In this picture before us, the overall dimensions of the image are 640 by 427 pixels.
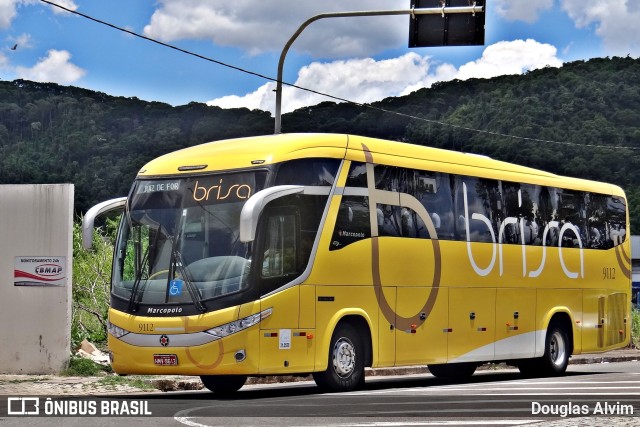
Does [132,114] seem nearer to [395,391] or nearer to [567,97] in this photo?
[567,97]

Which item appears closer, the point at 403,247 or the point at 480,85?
the point at 403,247

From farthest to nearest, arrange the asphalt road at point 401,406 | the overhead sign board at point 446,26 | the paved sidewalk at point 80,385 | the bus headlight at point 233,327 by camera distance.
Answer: the overhead sign board at point 446,26, the paved sidewalk at point 80,385, the bus headlight at point 233,327, the asphalt road at point 401,406

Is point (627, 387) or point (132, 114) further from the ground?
point (132, 114)

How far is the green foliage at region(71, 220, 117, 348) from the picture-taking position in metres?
24.3

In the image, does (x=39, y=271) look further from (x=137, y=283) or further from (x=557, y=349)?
(x=557, y=349)

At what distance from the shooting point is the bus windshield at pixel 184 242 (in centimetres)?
1731

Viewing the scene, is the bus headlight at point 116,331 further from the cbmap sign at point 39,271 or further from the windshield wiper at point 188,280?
the cbmap sign at point 39,271

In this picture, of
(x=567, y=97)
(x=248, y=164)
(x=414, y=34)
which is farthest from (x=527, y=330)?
(x=567, y=97)

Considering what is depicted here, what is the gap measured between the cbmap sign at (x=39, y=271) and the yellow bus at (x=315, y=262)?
2044 mm

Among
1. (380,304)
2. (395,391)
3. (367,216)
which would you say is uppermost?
(367,216)

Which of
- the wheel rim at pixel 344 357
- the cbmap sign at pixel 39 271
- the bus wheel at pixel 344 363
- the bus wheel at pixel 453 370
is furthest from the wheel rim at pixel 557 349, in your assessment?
the cbmap sign at pixel 39 271

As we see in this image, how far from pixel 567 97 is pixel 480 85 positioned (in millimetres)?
5096

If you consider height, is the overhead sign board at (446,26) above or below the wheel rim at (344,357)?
above

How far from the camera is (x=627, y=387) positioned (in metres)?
18.9
